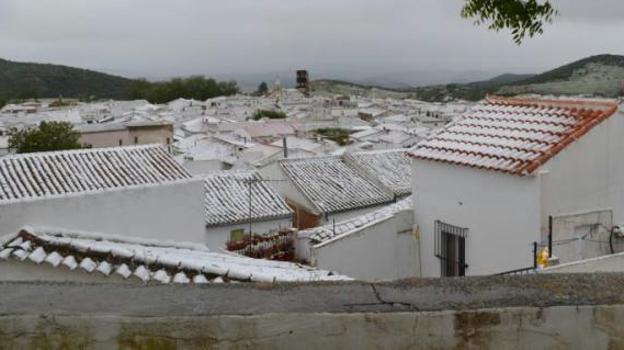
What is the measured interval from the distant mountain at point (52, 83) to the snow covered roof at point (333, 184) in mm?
85172

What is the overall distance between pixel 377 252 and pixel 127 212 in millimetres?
3711

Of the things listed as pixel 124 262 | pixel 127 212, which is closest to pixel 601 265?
pixel 124 262

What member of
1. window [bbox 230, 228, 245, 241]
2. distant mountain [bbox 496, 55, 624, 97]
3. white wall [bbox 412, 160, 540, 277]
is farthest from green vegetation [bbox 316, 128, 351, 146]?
white wall [bbox 412, 160, 540, 277]

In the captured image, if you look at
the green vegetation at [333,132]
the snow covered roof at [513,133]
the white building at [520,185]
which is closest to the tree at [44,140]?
the green vegetation at [333,132]

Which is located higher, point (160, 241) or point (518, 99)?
point (518, 99)

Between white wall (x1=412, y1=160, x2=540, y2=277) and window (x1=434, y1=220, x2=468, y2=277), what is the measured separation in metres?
0.08

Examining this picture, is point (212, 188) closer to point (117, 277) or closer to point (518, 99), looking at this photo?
point (518, 99)

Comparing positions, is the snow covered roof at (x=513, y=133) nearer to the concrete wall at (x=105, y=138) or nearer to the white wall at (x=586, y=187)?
the white wall at (x=586, y=187)

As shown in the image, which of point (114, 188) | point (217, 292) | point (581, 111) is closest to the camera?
point (217, 292)

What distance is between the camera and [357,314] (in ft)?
9.52

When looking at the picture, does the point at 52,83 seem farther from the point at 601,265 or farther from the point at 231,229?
the point at 601,265

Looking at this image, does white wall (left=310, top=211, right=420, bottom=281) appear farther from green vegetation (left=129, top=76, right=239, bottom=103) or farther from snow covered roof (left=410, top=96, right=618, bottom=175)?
green vegetation (left=129, top=76, right=239, bottom=103)

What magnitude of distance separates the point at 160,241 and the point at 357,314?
816 cm

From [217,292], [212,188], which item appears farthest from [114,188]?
[212,188]
